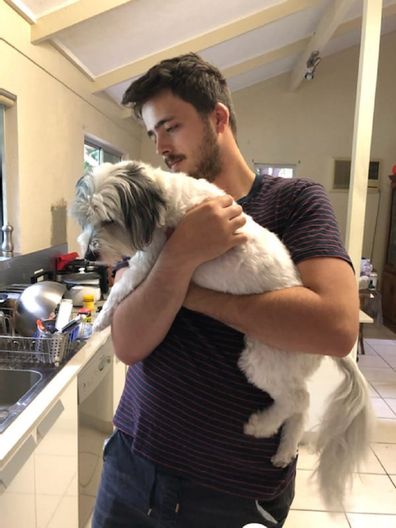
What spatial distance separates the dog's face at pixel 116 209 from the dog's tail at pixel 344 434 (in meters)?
0.53

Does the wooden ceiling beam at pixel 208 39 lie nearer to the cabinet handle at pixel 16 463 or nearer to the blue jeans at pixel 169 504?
the cabinet handle at pixel 16 463

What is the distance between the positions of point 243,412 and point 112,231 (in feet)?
1.51

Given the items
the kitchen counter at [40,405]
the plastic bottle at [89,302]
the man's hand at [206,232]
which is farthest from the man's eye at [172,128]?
the plastic bottle at [89,302]

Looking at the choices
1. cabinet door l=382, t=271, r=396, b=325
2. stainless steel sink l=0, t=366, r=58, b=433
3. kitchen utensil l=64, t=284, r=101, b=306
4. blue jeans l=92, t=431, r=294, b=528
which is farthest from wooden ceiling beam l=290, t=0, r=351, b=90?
blue jeans l=92, t=431, r=294, b=528

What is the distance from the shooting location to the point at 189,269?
831 mm

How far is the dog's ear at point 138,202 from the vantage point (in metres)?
0.88

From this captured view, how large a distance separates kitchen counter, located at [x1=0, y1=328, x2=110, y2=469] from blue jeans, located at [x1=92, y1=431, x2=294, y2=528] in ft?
1.10

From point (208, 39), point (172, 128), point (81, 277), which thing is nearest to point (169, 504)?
point (172, 128)

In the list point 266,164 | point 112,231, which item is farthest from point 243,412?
point 266,164

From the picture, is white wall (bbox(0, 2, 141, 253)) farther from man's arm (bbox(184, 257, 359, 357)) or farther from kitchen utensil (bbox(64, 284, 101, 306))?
man's arm (bbox(184, 257, 359, 357))

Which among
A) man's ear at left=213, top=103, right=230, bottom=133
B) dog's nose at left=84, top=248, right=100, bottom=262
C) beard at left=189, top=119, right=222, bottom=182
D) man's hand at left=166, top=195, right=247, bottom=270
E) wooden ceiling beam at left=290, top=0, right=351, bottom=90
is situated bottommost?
dog's nose at left=84, top=248, right=100, bottom=262

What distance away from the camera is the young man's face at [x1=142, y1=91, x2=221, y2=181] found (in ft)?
3.03

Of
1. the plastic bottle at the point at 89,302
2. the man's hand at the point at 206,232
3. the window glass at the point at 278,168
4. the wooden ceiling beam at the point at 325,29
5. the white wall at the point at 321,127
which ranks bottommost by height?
the plastic bottle at the point at 89,302

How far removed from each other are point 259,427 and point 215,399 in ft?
0.35
